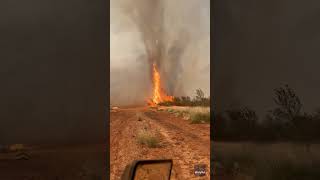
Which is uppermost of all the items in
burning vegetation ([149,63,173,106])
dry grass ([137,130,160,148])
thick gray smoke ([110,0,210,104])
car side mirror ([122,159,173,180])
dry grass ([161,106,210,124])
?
thick gray smoke ([110,0,210,104])

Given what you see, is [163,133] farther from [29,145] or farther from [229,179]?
[29,145]

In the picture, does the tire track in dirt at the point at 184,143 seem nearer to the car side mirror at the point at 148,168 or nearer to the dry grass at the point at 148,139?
the dry grass at the point at 148,139

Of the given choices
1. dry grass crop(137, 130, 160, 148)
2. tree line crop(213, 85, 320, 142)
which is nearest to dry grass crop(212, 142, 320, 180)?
tree line crop(213, 85, 320, 142)

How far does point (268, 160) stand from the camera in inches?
138

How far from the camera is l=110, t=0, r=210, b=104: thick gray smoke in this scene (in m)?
3.81

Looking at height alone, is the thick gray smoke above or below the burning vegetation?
above

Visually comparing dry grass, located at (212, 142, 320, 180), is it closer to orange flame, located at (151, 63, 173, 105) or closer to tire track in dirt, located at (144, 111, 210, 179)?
tire track in dirt, located at (144, 111, 210, 179)

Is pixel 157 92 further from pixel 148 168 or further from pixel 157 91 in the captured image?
pixel 148 168

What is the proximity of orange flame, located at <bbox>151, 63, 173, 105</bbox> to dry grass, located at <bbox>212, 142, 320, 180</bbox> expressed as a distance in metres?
0.72

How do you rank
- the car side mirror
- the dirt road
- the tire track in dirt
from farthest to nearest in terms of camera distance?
the tire track in dirt → the dirt road → the car side mirror

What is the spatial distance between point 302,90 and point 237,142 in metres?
0.91

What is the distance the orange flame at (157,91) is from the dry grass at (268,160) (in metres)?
0.72

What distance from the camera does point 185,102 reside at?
3.94m

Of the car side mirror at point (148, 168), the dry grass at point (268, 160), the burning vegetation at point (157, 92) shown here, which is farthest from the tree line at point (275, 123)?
the car side mirror at point (148, 168)
